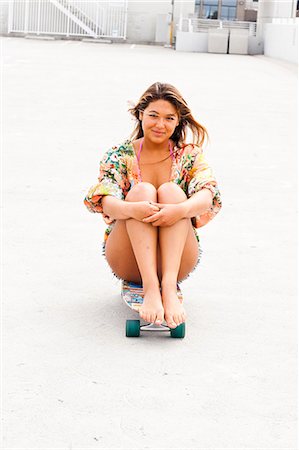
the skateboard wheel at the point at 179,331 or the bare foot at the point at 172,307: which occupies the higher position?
the bare foot at the point at 172,307

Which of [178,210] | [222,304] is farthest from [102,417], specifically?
[222,304]

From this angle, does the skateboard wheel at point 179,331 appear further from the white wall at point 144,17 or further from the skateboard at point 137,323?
the white wall at point 144,17

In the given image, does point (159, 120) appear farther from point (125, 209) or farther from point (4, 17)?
point (4, 17)

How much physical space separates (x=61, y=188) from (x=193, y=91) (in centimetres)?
728

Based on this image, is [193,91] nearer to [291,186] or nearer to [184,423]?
[291,186]

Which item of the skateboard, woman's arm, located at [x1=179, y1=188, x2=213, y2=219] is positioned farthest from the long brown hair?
the skateboard

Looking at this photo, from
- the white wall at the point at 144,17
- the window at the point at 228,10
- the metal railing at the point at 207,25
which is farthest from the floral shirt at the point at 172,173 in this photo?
the window at the point at 228,10

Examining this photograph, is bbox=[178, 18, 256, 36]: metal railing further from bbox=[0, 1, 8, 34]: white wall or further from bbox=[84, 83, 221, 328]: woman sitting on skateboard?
bbox=[84, 83, 221, 328]: woman sitting on skateboard

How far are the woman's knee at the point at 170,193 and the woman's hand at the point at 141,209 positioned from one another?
0.08 metres

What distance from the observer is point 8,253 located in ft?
13.5

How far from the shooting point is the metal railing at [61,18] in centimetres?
3033

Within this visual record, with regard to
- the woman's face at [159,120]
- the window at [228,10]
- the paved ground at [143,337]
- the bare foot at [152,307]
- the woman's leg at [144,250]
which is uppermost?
the window at [228,10]

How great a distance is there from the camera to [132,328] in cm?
316

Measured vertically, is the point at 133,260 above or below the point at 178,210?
below
